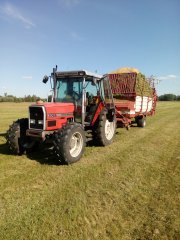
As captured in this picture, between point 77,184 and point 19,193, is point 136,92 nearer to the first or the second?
point 77,184

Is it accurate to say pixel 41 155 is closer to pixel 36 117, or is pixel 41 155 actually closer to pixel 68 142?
pixel 36 117

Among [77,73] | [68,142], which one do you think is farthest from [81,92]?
[68,142]

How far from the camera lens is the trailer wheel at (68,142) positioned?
20.5 feet

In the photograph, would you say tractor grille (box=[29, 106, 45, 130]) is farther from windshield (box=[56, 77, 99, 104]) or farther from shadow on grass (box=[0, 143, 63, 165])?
windshield (box=[56, 77, 99, 104])

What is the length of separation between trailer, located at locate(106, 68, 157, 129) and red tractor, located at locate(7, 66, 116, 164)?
206 centimetres

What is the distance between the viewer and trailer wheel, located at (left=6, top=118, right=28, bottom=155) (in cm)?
704

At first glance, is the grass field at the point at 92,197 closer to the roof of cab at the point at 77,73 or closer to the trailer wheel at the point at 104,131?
the trailer wheel at the point at 104,131

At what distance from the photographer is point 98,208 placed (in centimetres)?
420

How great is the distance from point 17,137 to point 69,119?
5.15 feet

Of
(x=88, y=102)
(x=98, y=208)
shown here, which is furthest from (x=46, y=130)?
(x=98, y=208)

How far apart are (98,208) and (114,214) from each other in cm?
32

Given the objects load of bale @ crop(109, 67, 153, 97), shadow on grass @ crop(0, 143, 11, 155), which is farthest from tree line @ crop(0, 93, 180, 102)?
shadow on grass @ crop(0, 143, 11, 155)

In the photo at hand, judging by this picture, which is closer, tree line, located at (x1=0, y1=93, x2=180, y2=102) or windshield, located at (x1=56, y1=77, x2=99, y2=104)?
windshield, located at (x1=56, y1=77, x2=99, y2=104)

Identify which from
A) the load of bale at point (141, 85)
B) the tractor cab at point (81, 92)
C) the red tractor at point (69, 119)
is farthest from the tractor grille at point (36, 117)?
the load of bale at point (141, 85)
